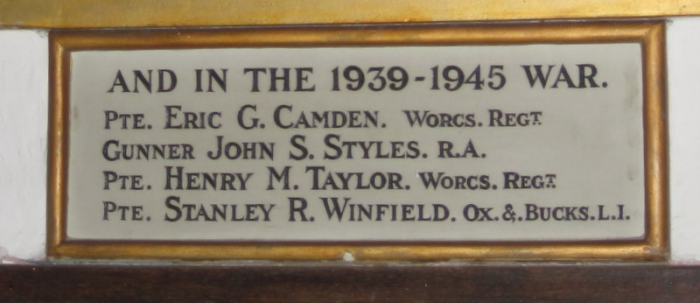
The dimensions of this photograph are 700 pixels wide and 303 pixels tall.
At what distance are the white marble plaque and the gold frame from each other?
0.04 feet

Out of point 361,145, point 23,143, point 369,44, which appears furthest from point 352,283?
point 23,143

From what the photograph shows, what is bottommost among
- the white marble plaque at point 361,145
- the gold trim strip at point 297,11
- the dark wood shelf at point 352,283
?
the dark wood shelf at point 352,283

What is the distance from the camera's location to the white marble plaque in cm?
135

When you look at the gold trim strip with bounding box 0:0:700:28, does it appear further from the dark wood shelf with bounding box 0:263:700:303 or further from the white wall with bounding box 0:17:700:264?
the dark wood shelf with bounding box 0:263:700:303

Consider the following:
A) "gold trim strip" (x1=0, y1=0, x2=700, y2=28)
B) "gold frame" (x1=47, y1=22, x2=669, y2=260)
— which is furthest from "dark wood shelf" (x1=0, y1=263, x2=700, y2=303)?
"gold trim strip" (x1=0, y1=0, x2=700, y2=28)

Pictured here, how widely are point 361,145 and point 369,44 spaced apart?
0.53 ft

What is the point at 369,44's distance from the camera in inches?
54.2

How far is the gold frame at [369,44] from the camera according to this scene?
4.40 feet

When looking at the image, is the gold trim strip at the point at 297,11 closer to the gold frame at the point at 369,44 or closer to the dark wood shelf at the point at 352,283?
the gold frame at the point at 369,44

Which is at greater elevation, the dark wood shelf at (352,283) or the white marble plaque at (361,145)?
the white marble plaque at (361,145)

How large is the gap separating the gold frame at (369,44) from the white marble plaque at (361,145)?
14 mm

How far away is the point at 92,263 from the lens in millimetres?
1382

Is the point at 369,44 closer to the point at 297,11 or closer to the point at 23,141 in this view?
the point at 297,11

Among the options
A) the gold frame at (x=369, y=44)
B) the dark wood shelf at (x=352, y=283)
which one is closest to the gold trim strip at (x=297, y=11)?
the gold frame at (x=369, y=44)
